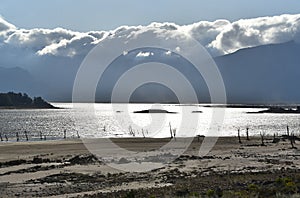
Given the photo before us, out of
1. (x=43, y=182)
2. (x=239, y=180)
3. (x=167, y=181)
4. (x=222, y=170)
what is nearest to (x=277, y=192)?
(x=239, y=180)

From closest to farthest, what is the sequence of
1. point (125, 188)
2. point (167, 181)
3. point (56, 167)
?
point (125, 188) < point (167, 181) < point (56, 167)

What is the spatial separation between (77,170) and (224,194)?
1628cm

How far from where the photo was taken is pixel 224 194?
1842cm

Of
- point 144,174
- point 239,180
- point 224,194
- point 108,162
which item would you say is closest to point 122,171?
point 144,174

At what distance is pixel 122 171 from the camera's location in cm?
3145

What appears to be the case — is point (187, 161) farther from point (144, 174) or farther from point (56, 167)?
point (56, 167)

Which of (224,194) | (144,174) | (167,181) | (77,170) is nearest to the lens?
(224,194)

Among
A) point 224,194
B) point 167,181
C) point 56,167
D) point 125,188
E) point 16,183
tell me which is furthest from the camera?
point 56,167

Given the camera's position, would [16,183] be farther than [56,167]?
No

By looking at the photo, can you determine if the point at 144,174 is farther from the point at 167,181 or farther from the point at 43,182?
the point at 43,182

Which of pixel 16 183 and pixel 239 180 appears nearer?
pixel 239 180

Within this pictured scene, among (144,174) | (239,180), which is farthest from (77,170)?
(239,180)

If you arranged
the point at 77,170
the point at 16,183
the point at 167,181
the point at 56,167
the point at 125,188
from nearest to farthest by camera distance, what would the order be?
the point at 125,188 < the point at 167,181 < the point at 16,183 < the point at 77,170 < the point at 56,167

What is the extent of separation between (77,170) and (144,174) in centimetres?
558
